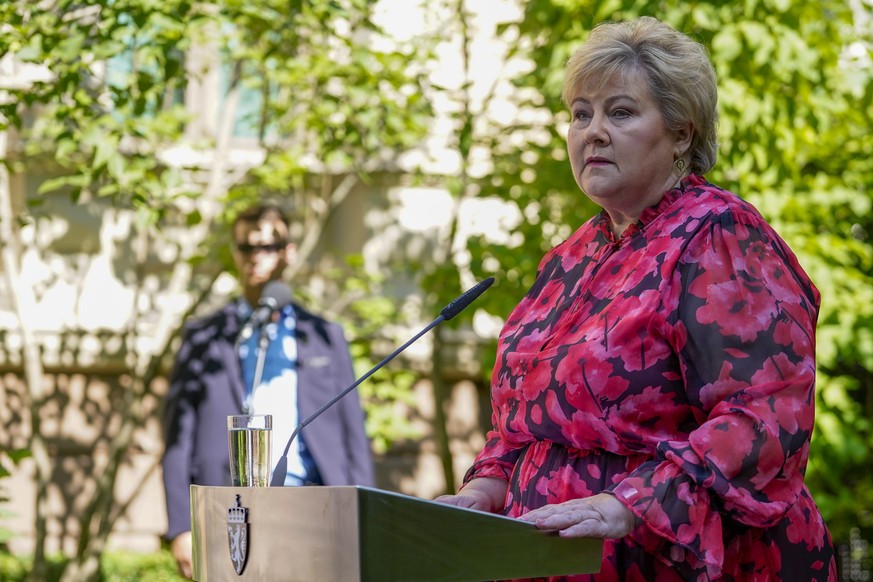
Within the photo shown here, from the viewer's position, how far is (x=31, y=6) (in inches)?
163

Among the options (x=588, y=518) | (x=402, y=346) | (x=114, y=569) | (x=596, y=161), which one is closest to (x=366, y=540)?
(x=588, y=518)

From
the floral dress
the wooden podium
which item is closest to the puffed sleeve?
the floral dress

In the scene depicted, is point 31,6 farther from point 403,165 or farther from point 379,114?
point 403,165

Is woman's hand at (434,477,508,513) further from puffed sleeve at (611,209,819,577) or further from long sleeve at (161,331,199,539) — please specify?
long sleeve at (161,331,199,539)

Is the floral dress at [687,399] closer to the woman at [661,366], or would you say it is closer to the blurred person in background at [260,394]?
the woman at [661,366]

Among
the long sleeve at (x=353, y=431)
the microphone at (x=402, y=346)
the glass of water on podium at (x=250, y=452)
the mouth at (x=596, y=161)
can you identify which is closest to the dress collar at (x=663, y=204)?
the mouth at (x=596, y=161)

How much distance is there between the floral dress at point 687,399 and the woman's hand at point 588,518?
1.1 inches

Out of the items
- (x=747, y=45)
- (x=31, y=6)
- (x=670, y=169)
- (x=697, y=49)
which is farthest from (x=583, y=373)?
(x=747, y=45)

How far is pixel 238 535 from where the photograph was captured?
6.49 feet

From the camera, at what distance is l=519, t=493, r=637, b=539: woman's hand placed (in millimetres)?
2010

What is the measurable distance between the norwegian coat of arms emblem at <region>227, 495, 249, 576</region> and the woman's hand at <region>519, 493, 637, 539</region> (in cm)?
43

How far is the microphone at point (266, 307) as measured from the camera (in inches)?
195

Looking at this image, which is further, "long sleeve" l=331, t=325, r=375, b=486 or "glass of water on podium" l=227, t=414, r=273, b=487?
"long sleeve" l=331, t=325, r=375, b=486

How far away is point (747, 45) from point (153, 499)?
422 cm
